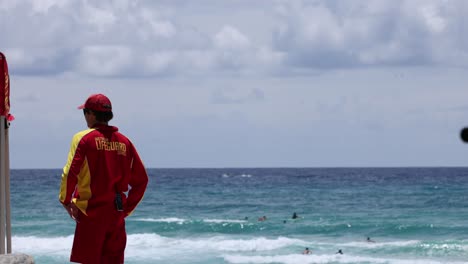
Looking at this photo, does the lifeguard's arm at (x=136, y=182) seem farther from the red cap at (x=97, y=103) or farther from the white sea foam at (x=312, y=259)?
the white sea foam at (x=312, y=259)

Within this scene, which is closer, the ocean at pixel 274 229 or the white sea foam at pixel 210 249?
the white sea foam at pixel 210 249

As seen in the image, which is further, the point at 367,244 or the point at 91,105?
the point at 367,244

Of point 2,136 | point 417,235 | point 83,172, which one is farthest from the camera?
point 417,235

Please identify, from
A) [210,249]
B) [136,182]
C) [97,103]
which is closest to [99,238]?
[136,182]

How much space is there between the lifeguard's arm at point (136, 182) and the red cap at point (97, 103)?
319mm

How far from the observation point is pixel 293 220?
35531mm

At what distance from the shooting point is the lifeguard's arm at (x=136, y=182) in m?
5.41

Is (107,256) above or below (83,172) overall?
below

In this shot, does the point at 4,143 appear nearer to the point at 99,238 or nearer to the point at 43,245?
the point at 99,238

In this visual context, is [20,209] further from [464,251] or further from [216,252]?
[464,251]

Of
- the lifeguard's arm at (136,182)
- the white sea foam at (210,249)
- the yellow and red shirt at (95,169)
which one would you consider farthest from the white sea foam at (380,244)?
the yellow and red shirt at (95,169)

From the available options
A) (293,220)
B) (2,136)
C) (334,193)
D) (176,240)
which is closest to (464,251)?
(176,240)

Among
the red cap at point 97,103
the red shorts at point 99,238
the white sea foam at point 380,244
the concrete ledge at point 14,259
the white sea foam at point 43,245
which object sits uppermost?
the red cap at point 97,103

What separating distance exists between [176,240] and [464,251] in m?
8.70
